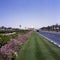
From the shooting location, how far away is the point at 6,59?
12.0 metres

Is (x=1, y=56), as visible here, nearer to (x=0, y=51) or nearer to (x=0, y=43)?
(x=0, y=51)

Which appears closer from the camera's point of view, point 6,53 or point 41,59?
point 6,53

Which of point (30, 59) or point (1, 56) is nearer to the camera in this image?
point (1, 56)

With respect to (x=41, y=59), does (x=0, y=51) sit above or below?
above

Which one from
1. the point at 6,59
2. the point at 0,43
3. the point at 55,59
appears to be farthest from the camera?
the point at 0,43

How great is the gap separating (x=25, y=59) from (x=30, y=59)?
375mm

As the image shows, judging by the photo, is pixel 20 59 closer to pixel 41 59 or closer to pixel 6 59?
pixel 41 59

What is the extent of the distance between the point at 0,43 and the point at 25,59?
5.36 m

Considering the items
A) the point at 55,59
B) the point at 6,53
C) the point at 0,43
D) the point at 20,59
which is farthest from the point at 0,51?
the point at 0,43

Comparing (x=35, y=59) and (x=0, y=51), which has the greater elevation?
(x=0, y=51)

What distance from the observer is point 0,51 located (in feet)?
40.1

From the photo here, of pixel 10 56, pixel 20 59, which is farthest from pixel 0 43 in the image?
pixel 10 56

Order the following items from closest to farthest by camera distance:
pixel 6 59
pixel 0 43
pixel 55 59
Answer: pixel 6 59 → pixel 55 59 → pixel 0 43

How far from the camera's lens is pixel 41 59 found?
51.4 ft
